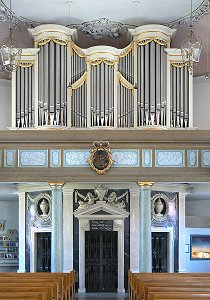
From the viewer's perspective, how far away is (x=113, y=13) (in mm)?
23516

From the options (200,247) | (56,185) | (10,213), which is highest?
(56,185)

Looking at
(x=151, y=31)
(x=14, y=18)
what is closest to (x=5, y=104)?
(x=14, y=18)

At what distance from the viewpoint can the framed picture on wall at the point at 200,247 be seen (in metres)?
27.6

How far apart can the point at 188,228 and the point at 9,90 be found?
9239mm

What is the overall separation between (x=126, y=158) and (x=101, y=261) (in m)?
5.52

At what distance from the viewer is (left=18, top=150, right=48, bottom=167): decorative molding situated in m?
22.3

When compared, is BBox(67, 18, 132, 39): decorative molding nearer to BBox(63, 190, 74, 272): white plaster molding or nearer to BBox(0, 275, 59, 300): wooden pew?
BBox(63, 190, 74, 272): white plaster molding

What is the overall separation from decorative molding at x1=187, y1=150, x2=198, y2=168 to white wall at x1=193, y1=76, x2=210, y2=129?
435 cm

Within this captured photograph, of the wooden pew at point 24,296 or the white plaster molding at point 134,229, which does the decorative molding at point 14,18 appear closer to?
the white plaster molding at point 134,229

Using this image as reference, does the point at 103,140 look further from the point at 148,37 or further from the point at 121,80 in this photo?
the point at 148,37

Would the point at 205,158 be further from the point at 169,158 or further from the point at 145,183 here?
the point at 145,183

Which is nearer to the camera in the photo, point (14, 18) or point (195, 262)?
point (14, 18)

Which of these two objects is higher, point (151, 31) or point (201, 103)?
point (151, 31)

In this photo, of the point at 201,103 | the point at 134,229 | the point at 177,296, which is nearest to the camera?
the point at 177,296
